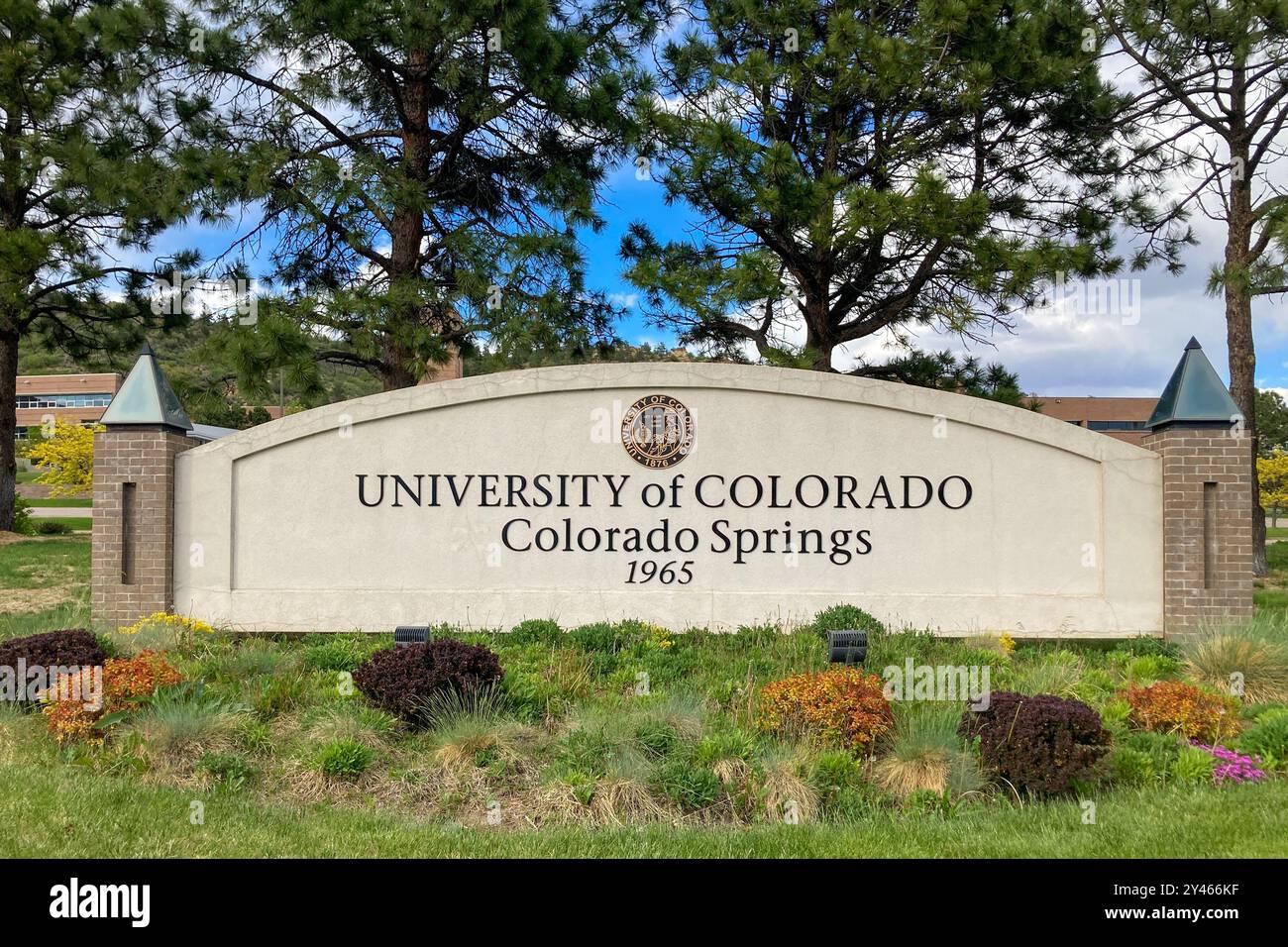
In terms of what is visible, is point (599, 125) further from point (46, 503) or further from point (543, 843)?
point (46, 503)

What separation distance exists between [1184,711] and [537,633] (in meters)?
5.21

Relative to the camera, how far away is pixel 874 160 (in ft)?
49.7

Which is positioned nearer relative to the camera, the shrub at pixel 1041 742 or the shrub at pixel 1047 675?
the shrub at pixel 1041 742

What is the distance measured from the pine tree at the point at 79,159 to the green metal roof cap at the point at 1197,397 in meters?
13.9

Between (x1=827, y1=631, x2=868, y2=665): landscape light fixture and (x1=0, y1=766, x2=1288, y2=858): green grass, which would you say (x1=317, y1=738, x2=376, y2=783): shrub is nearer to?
(x1=0, y1=766, x2=1288, y2=858): green grass

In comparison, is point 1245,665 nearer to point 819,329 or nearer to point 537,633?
point 537,633

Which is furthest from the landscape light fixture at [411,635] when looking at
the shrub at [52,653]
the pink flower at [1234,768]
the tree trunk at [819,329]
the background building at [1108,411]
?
the background building at [1108,411]

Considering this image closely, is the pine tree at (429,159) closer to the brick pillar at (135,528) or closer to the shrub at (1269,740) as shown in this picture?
the brick pillar at (135,528)

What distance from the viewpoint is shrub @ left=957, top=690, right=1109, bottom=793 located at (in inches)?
210

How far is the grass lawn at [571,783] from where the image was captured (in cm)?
466

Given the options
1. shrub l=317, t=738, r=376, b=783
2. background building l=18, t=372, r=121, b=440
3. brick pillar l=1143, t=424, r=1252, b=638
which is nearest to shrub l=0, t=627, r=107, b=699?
shrub l=317, t=738, r=376, b=783

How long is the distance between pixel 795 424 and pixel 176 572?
6384mm

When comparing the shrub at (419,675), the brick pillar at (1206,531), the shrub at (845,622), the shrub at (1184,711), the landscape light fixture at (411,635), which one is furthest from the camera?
the brick pillar at (1206,531)

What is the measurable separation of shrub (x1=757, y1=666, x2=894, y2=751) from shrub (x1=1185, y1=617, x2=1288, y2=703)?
304cm
